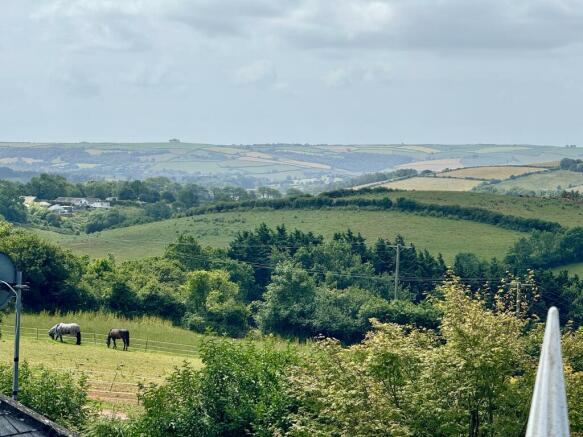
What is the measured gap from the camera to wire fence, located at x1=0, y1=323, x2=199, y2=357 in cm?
6294

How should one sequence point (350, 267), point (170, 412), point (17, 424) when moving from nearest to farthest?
1. point (17, 424)
2. point (170, 412)
3. point (350, 267)

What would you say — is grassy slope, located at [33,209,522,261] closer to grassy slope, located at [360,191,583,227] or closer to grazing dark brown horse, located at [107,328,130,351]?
grassy slope, located at [360,191,583,227]

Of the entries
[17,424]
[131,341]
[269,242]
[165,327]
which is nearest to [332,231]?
[269,242]

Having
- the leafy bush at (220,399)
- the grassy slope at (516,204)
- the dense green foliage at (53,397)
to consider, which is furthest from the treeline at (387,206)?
the dense green foliage at (53,397)

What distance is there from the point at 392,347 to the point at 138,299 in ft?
171

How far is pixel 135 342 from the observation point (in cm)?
6675

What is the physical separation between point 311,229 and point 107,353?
284ft

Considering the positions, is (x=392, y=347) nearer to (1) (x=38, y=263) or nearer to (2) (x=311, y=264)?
(1) (x=38, y=263)

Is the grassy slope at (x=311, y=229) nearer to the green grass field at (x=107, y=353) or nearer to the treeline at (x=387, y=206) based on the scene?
the treeline at (x=387, y=206)

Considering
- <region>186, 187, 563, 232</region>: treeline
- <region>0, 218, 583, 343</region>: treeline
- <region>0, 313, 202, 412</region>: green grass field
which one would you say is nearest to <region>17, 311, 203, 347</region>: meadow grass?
<region>0, 313, 202, 412</region>: green grass field

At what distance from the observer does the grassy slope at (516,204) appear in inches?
5600

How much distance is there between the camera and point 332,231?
139375 mm

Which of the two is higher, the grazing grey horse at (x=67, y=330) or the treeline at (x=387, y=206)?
the treeline at (x=387, y=206)

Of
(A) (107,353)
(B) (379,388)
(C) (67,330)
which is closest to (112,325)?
(C) (67,330)
